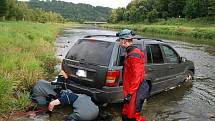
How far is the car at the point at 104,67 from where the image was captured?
7719mm

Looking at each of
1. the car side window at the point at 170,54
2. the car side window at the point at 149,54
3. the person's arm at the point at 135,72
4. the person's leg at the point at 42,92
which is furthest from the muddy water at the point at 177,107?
the person's arm at the point at 135,72

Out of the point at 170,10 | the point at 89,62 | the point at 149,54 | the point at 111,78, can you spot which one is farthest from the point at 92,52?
the point at 170,10

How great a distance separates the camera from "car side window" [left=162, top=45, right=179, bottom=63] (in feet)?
33.1

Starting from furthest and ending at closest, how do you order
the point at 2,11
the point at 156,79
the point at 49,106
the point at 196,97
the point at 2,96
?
the point at 2,11 → the point at 196,97 → the point at 156,79 → the point at 49,106 → the point at 2,96

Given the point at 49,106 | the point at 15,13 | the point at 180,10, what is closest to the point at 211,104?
the point at 49,106

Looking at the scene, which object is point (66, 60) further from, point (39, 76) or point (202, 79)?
point (202, 79)

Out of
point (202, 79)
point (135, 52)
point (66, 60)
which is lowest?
point (202, 79)

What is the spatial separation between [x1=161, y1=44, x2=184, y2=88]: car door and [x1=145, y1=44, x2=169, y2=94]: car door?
0.91ft

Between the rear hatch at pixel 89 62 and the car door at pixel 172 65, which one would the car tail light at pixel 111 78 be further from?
the car door at pixel 172 65

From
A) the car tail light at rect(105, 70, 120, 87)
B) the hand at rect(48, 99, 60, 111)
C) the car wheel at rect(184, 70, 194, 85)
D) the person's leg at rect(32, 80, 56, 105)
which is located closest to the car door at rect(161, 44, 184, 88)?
the car wheel at rect(184, 70, 194, 85)

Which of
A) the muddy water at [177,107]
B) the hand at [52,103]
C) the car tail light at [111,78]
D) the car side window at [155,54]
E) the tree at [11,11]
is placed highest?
the tree at [11,11]

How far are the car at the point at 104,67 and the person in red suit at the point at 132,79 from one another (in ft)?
5.74

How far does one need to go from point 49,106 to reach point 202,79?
7.48m

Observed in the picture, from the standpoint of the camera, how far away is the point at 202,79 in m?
13.2
